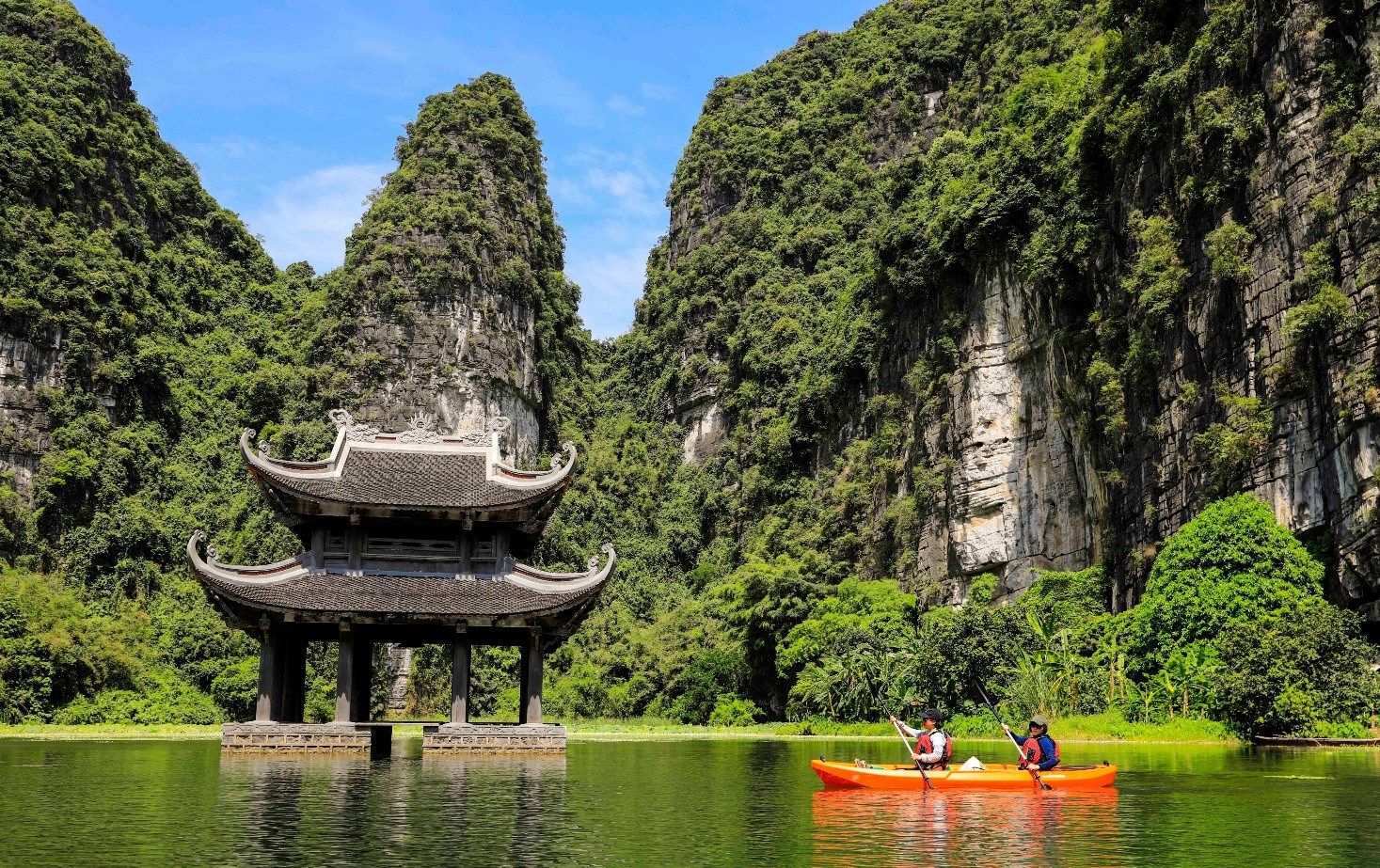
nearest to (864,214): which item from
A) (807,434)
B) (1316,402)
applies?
(807,434)

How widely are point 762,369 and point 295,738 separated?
4908cm

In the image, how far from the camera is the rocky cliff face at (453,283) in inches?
2638

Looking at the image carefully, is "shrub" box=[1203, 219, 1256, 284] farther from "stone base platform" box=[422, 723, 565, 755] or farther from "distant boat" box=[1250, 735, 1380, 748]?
"stone base platform" box=[422, 723, 565, 755]

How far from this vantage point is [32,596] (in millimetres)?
49188

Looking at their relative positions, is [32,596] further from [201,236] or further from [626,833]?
[626,833]

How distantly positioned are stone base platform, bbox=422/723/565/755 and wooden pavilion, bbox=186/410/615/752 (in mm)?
25

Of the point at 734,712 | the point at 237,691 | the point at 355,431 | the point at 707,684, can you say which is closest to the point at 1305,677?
the point at 355,431

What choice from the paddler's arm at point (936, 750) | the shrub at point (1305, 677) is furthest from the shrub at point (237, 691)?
the paddler's arm at point (936, 750)

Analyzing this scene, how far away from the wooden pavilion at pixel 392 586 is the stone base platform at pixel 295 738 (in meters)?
0.02

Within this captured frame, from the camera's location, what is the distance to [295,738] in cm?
2275

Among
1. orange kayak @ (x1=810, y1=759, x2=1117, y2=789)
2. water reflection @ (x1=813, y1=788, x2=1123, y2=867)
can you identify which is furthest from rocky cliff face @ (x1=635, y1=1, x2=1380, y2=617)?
water reflection @ (x1=813, y1=788, x2=1123, y2=867)

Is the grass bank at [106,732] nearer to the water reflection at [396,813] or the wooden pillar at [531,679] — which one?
the wooden pillar at [531,679]

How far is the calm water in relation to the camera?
31.5ft

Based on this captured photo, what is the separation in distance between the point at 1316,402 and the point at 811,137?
62.2 metres
